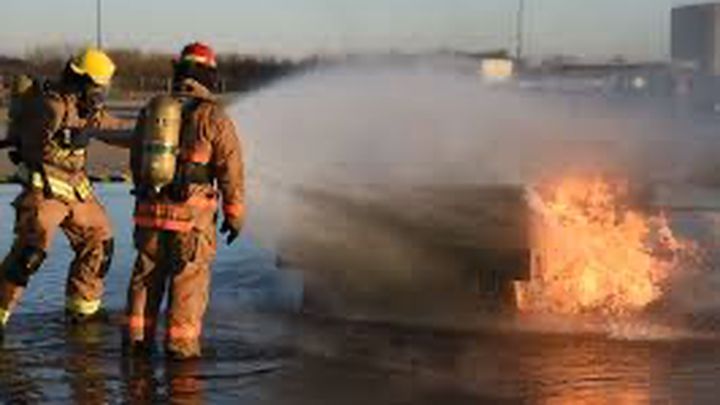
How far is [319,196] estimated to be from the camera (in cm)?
888

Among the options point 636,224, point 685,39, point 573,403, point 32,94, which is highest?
point 685,39

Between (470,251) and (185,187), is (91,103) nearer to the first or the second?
(185,187)

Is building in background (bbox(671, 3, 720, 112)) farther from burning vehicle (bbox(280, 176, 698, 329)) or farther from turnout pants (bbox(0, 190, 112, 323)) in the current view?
turnout pants (bbox(0, 190, 112, 323))

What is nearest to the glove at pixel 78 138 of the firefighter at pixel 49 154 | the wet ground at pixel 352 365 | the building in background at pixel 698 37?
the firefighter at pixel 49 154

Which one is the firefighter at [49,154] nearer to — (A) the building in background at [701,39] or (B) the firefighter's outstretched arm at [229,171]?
(B) the firefighter's outstretched arm at [229,171]

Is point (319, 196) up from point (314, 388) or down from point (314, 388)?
up

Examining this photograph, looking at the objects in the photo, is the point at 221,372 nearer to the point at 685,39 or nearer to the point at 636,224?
the point at 636,224

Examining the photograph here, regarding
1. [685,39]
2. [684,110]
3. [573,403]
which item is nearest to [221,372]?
[573,403]

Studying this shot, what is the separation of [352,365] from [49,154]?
218 centimetres

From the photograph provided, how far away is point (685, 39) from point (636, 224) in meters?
25.3

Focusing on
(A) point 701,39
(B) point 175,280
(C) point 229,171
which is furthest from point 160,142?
(A) point 701,39

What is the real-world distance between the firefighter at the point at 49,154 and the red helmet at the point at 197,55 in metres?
0.86

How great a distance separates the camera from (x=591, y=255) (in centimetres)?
893

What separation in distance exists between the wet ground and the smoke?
52 centimetres
